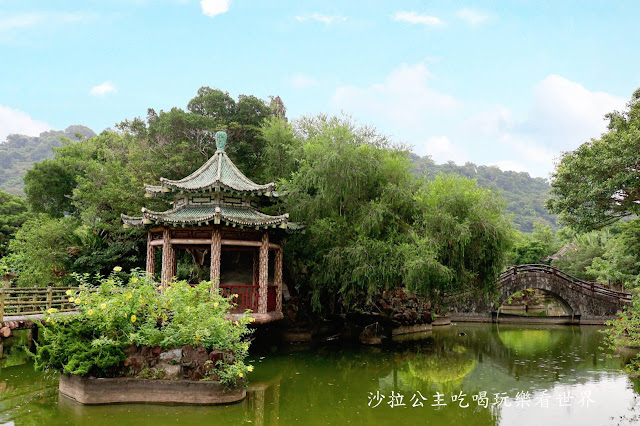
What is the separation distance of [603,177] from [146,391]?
543 inches

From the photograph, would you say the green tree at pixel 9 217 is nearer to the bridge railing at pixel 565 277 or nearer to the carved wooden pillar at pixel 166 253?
the carved wooden pillar at pixel 166 253

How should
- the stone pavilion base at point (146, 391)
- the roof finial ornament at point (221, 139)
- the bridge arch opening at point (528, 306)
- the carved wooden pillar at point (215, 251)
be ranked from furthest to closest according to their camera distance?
1. the bridge arch opening at point (528, 306)
2. the roof finial ornament at point (221, 139)
3. the carved wooden pillar at point (215, 251)
4. the stone pavilion base at point (146, 391)

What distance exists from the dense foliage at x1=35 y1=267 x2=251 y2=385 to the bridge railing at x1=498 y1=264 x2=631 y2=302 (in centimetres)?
1785

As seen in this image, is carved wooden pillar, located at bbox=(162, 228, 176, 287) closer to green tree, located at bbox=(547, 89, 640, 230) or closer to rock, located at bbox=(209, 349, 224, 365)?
rock, located at bbox=(209, 349, 224, 365)

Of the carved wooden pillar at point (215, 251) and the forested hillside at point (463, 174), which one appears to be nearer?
the carved wooden pillar at point (215, 251)

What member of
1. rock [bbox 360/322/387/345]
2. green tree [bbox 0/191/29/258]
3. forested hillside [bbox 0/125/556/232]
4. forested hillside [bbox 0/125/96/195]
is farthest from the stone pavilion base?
forested hillside [bbox 0/125/556/232]

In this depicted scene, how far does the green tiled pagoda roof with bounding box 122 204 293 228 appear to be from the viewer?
11.2 meters

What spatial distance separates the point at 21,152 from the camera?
85.4m

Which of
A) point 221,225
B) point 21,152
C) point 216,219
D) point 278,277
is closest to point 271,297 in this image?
point 278,277

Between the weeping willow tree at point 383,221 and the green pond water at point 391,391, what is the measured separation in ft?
6.85

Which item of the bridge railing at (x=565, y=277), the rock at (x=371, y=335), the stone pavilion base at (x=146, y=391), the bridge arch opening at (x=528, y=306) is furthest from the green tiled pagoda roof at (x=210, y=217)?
the bridge arch opening at (x=528, y=306)

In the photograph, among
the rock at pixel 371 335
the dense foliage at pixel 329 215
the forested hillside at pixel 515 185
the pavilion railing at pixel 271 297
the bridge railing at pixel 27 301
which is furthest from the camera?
the forested hillside at pixel 515 185

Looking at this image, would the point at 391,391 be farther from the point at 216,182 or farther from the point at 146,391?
the point at 216,182

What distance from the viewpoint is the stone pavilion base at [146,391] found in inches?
298
